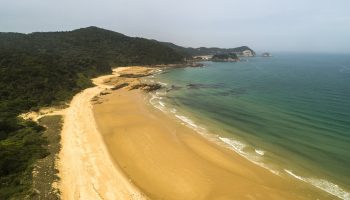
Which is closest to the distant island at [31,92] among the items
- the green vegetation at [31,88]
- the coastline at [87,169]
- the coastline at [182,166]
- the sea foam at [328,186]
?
the green vegetation at [31,88]

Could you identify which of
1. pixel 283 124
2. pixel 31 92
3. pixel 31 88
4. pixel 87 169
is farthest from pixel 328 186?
pixel 31 88

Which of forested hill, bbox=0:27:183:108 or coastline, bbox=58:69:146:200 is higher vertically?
forested hill, bbox=0:27:183:108

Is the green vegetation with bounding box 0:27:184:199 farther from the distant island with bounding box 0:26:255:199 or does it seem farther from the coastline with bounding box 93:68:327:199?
the coastline with bounding box 93:68:327:199

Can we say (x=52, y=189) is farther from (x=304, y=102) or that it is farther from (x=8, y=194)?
(x=304, y=102)

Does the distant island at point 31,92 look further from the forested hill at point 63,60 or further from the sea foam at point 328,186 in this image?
the sea foam at point 328,186

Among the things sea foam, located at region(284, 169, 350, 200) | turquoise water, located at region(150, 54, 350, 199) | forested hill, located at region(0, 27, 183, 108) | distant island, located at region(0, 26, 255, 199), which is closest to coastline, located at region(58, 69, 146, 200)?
distant island, located at region(0, 26, 255, 199)

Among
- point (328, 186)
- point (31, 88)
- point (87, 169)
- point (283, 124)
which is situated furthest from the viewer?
point (31, 88)

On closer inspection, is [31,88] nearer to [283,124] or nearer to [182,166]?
[182,166]

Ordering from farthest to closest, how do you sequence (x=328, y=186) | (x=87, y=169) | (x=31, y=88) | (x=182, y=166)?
(x=31, y=88) → (x=182, y=166) → (x=87, y=169) → (x=328, y=186)

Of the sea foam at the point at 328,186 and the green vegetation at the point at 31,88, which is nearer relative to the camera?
the green vegetation at the point at 31,88
